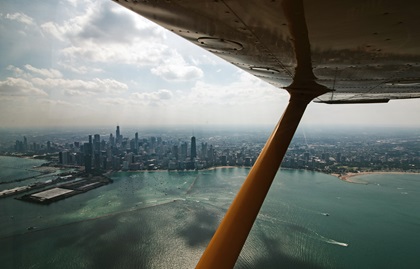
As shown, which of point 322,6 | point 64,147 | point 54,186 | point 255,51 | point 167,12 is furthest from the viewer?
point 64,147

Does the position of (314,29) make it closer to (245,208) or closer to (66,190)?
(245,208)

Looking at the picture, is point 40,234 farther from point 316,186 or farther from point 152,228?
point 316,186

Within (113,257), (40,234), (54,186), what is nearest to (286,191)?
(113,257)

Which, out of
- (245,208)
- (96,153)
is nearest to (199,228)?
(245,208)

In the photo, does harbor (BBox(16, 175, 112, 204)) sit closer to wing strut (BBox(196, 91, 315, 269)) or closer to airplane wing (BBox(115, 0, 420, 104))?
wing strut (BBox(196, 91, 315, 269))

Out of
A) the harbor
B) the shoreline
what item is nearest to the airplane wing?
the harbor
